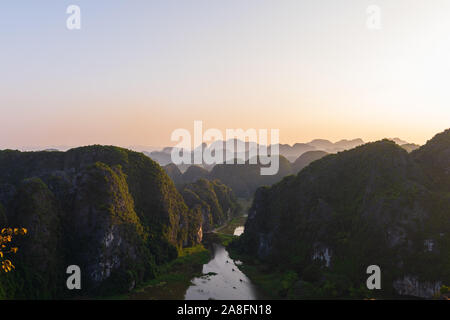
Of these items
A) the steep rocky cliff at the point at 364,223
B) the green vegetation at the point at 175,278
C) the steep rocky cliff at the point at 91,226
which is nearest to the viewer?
the steep rocky cliff at the point at 364,223

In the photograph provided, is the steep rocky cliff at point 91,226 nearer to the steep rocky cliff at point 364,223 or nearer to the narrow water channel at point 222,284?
the narrow water channel at point 222,284

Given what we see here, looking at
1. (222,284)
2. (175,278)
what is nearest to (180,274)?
(175,278)

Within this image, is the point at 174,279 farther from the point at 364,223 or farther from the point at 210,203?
the point at 210,203

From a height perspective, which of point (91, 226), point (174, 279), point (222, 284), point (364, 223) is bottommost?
point (174, 279)

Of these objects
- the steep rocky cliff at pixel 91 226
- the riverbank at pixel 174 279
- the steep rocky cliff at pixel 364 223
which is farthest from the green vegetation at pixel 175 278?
the steep rocky cliff at pixel 364 223

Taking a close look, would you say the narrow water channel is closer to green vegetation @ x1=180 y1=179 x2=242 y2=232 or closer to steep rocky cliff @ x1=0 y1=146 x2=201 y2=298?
steep rocky cliff @ x1=0 y1=146 x2=201 y2=298
